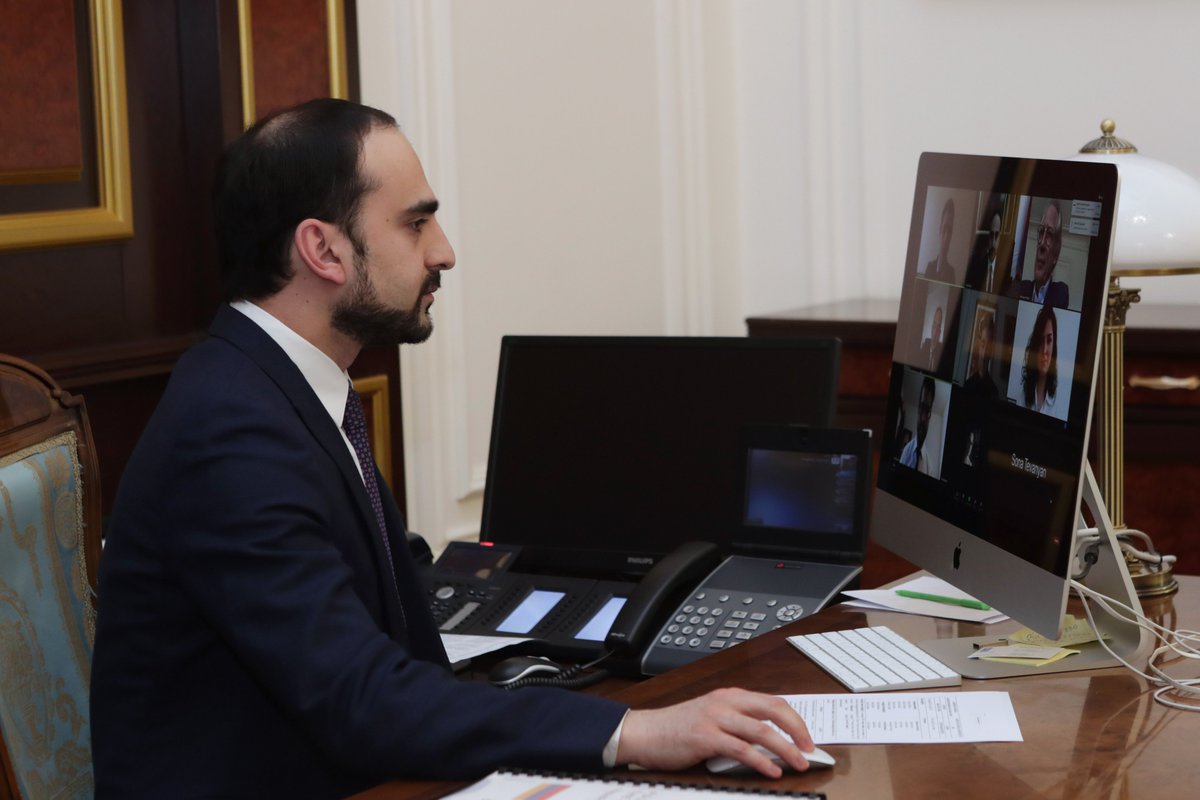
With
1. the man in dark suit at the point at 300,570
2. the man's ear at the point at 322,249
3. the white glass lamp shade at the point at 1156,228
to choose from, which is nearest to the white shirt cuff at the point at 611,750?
the man in dark suit at the point at 300,570

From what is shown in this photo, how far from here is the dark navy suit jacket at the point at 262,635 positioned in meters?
1.40

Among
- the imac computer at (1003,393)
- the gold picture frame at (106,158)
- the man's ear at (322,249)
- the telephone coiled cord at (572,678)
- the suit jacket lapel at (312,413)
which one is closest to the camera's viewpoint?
the imac computer at (1003,393)

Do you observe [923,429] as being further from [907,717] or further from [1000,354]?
[907,717]

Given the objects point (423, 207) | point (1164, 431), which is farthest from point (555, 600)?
point (1164, 431)

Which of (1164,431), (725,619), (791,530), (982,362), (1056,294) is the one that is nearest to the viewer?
(1056,294)

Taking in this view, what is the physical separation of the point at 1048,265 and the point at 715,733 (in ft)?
2.14

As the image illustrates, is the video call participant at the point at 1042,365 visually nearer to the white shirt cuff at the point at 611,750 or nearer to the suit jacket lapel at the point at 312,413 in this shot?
the white shirt cuff at the point at 611,750

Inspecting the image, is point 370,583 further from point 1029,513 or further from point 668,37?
point 668,37

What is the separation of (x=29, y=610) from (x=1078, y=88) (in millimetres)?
3257

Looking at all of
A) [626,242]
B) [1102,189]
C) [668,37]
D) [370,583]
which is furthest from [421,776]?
[668,37]

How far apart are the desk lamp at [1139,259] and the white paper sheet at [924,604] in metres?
0.24

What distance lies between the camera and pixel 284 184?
1740 mm

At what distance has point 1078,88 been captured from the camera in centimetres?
398

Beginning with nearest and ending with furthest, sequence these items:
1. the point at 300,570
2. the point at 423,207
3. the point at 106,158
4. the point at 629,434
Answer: the point at 300,570
the point at 423,207
the point at 629,434
the point at 106,158
